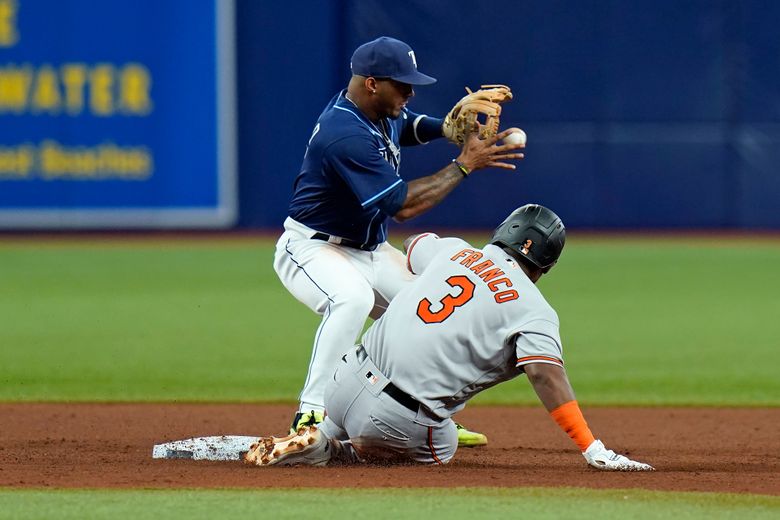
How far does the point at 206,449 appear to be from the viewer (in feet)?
17.9

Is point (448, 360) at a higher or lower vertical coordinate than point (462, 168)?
lower

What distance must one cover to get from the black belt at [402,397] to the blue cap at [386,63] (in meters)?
1.37

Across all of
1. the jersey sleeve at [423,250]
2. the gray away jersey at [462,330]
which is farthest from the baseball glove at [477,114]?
the gray away jersey at [462,330]

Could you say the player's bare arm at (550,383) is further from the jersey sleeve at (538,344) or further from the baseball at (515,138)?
the baseball at (515,138)

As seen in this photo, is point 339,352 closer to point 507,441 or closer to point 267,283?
point 507,441

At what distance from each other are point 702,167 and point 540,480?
42.4 feet

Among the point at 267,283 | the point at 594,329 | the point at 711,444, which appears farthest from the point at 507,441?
the point at 267,283

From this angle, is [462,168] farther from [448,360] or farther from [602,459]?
[602,459]

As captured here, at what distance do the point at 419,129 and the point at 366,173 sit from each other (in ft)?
2.79

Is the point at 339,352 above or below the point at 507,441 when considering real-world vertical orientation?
above

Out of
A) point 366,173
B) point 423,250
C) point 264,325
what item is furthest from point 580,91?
point 423,250

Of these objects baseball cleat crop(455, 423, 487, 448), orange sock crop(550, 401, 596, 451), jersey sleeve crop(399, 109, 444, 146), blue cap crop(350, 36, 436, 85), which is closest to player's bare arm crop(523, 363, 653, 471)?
orange sock crop(550, 401, 596, 451)

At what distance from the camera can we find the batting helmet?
4953mm

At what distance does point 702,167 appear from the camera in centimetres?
1706
